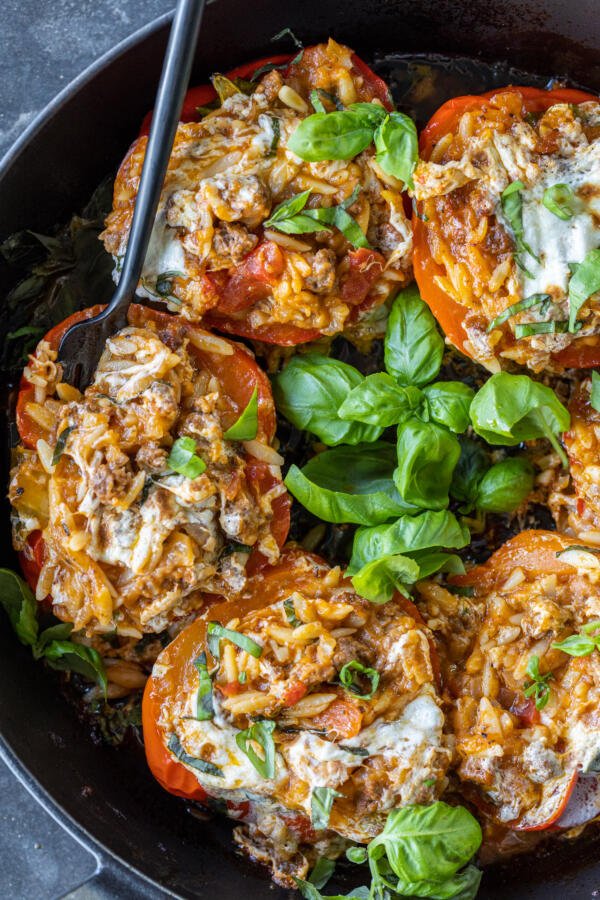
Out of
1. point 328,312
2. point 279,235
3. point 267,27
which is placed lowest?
point 328,312

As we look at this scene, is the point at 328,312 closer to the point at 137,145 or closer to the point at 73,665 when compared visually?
the point at 137,145

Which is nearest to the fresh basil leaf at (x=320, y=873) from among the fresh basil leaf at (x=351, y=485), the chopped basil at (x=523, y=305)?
the fresh basil leaf at (x=351, y=485)

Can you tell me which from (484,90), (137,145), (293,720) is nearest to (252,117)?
(137,145)

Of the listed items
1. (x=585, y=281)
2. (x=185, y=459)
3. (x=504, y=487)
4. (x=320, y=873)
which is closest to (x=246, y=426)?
(x=185, y=459)

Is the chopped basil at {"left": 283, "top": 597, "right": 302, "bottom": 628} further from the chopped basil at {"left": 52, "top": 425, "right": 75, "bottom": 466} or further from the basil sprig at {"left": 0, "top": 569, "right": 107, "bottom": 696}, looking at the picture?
the chopped basil at {"left": 52, "top": 425, "right": 75, "bottom": 466}

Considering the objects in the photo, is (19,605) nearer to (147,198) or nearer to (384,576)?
(384,576)

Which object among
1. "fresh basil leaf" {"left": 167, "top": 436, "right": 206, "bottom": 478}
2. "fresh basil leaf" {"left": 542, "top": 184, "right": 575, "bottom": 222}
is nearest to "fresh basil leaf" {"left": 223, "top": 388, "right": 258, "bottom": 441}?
"fresh basil leaf" {"left": 167, "top": 436, "right": 206, "bottom": 478}

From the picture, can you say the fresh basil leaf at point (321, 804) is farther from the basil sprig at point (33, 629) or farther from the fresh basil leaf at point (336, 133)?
the fresh basil leaf at point (336, 133)
